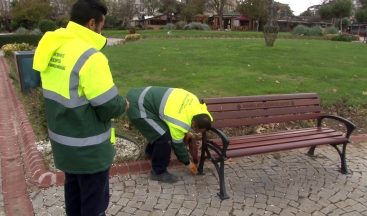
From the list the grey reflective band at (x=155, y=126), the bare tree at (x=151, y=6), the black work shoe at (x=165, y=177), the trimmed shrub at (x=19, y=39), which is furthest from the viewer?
the bare tree at (x=151, y=6)

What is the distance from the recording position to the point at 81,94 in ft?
8.08

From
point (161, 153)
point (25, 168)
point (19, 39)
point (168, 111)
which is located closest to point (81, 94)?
point (168, 111)

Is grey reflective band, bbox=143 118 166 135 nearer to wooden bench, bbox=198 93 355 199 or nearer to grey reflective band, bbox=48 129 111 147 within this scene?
wooden bench, bbox=198 93 355 199

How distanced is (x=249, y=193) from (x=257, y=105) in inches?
46.2

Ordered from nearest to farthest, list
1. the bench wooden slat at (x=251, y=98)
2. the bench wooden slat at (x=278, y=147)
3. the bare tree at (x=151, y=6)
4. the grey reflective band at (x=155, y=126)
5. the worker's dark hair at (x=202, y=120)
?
the worker's dark hair at (x=202, y=120), the bench wooden slat at (x=278, y=147), the grey reflective band at (x=155, y=126), the bench wooden slat at (x=251, y=98), the bare tree at (x=151, y=6)

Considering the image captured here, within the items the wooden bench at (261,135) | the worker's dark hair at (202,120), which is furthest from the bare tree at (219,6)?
the worker's dark hair at (202,120)

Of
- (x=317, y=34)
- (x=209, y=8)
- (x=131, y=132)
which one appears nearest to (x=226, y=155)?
(x=131, y=132)

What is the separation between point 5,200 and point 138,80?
560cm

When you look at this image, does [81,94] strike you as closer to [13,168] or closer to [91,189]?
[91,189]

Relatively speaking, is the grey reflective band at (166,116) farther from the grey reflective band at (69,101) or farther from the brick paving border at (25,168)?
the grey reflective band at (69,101)

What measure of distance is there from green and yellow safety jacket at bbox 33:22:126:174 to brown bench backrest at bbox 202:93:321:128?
6.95 feet

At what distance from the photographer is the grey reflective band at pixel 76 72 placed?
7.82 feet

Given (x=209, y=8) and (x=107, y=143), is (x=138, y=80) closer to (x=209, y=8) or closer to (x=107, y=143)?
(x=107, y=143)

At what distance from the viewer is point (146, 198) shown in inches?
156
